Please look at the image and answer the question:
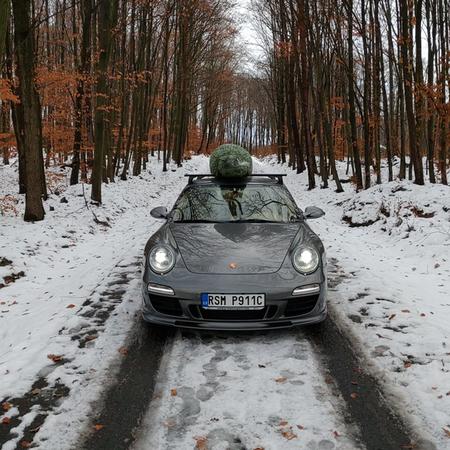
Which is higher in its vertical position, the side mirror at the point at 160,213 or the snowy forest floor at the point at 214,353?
the side mirror at the point at 160,213

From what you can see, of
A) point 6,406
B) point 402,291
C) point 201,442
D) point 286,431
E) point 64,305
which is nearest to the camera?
point 201,442

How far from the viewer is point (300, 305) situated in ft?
14.0

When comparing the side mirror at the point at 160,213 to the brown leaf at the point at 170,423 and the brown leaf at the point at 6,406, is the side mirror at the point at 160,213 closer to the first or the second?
the brown leaf at the point at 6,406

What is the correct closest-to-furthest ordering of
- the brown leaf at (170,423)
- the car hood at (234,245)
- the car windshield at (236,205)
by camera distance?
the brown leaf at (170,423) → the car hood at (234,245) → the car windshield at (236,205)

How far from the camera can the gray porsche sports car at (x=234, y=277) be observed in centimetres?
412

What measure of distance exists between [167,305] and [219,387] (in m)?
1.03

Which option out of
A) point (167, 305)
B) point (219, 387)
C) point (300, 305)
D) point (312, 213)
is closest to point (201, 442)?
point (219, 387)

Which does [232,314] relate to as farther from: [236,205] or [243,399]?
[236,205]

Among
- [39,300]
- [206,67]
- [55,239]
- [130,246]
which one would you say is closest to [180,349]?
[39,300]

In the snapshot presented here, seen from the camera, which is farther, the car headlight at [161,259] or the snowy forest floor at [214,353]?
the car headlight at [161,259]

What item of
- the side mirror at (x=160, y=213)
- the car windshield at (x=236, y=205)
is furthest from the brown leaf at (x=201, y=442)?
the side mirror at (x=160, y=213)

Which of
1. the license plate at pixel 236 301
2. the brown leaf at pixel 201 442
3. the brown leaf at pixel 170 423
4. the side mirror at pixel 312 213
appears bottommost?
the brown leaf at pixel 201 442

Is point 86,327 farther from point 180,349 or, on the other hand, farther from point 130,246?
point 130,246

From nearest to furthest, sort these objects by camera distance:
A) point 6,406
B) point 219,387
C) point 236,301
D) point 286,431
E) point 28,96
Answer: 1. point 286,431
2. point 6,406
3. point 219,387
4. point 236,301
5. point 28,96
